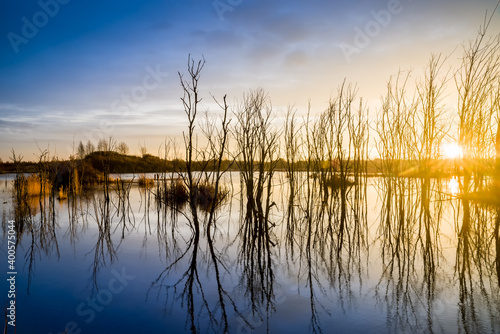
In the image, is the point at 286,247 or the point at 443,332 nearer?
the point at 443,332

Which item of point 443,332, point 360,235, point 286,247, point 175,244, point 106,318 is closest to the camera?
point 443,332

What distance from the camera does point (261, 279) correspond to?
3.71 meters

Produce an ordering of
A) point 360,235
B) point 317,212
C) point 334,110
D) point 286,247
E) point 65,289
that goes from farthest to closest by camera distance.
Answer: point 334,110
point 317,212
point 360,235
point 286,247
point 65,289

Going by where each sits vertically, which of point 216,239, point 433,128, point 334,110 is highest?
point 334,110

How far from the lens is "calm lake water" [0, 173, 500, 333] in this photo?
2666 mm

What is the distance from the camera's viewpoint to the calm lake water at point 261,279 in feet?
8.75

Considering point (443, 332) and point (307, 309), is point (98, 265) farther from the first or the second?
point (443, 332)

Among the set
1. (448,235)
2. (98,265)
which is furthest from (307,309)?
(448,235)

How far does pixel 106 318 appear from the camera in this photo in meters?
2.78

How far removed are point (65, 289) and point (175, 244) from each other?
2.16m

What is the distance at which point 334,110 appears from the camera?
32.1 feet

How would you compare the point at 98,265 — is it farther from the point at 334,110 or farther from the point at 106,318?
the point at 334,110

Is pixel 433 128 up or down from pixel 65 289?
up

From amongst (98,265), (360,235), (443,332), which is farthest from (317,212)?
(443,332)
